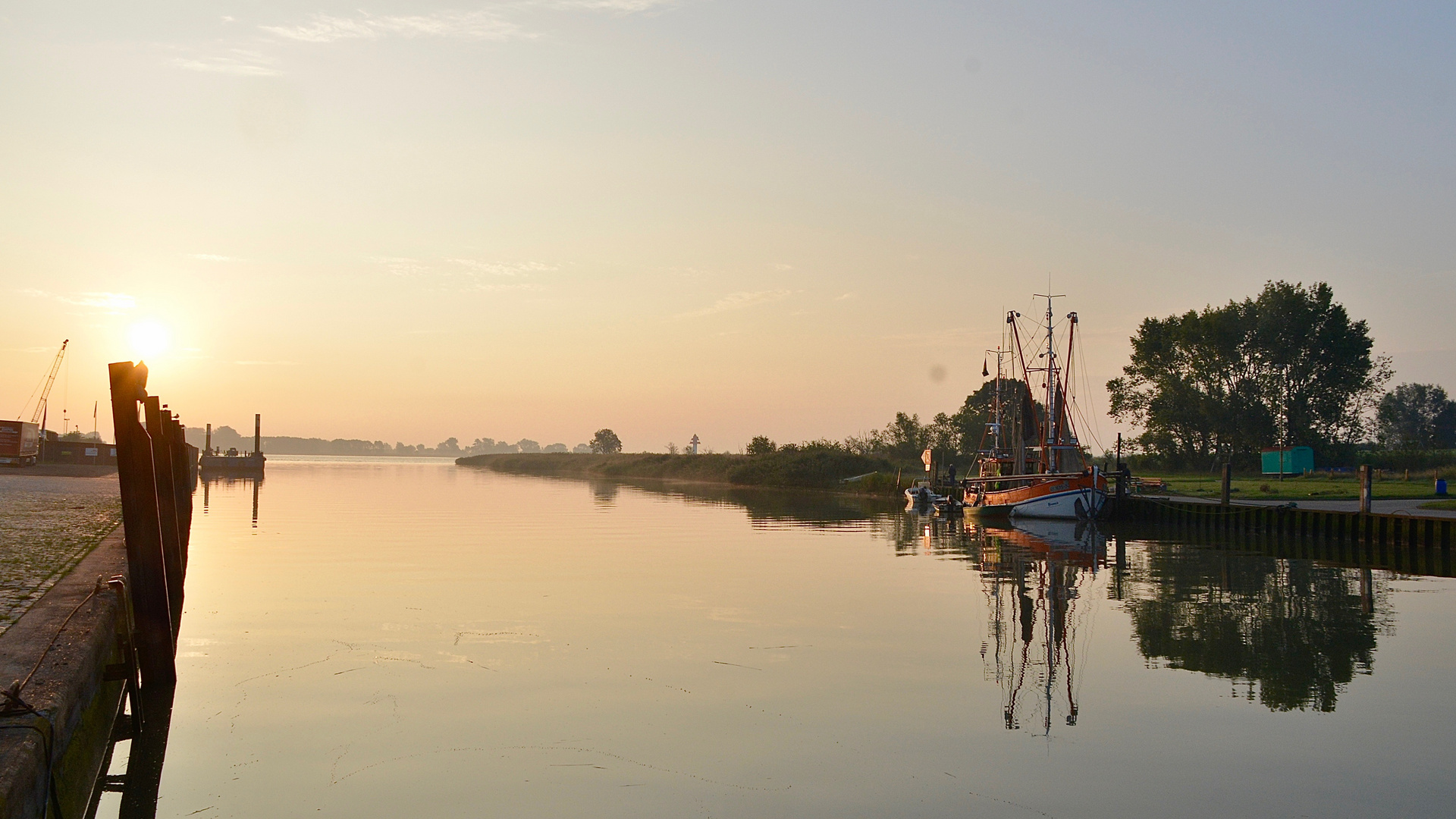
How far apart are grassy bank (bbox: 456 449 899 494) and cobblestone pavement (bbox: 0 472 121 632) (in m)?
50.6

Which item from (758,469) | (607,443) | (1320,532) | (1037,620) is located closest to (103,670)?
(1037,620)

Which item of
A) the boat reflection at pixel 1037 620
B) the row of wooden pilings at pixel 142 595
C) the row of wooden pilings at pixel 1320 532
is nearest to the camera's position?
the row of wooden pilings at pixel 142 595

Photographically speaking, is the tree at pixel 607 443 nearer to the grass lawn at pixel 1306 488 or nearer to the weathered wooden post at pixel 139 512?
the grass lawn at pixel 1306 488

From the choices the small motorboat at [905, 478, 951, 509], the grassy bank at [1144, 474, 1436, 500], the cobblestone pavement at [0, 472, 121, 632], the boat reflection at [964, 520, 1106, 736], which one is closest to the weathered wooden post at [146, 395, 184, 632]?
the cobblestone pavement at [0, 472, 121, 632]

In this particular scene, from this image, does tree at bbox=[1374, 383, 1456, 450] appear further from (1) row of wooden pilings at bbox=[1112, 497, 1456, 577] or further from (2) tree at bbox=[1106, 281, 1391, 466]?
(1) row of wooden pilings at bbox=[1112, 497, 1456, 577]

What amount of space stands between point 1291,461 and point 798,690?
66.8m

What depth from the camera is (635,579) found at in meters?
23.8

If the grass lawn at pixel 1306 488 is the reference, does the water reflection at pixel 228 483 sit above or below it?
below

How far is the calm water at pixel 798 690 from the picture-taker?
9570 mm

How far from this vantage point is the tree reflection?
14617 millimetres

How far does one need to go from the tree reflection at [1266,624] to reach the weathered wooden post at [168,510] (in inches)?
574

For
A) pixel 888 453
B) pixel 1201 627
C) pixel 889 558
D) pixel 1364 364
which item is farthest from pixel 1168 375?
pixel 1201 627

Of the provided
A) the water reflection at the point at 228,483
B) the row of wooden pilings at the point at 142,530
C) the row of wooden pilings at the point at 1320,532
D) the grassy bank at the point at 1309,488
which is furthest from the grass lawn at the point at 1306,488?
the water reflection at the point at 228,483

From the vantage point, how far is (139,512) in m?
11.6
